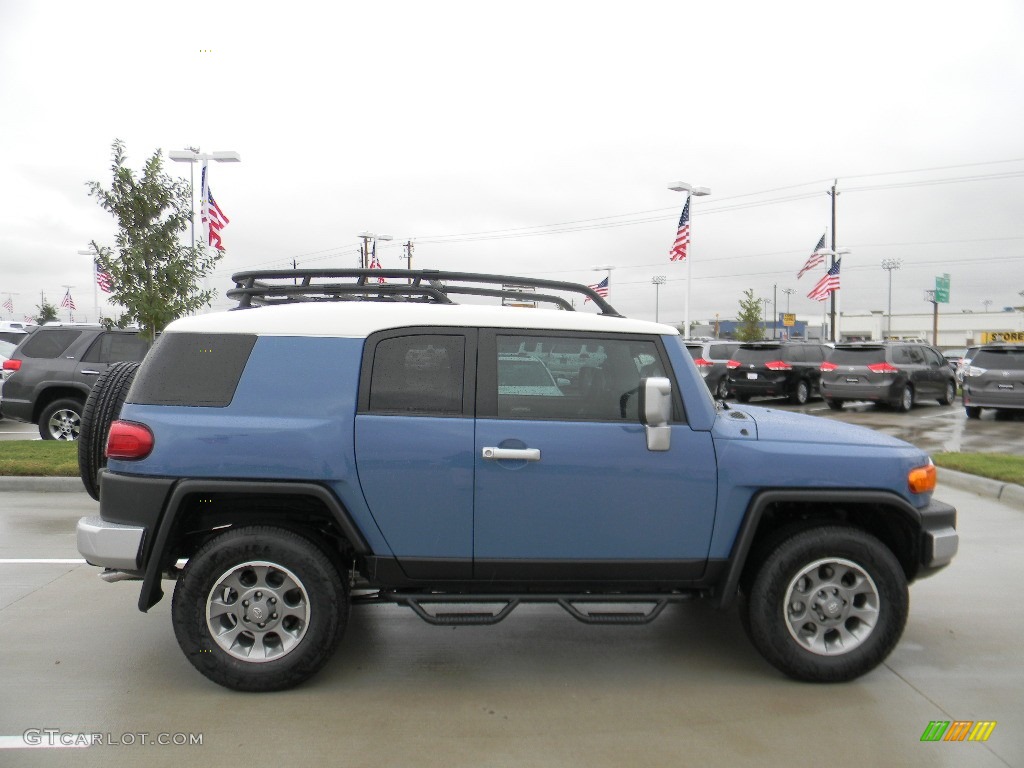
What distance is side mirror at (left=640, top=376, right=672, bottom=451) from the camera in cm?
377

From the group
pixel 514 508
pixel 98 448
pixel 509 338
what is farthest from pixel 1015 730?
pixel 98 448

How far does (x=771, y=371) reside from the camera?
21.5 meters

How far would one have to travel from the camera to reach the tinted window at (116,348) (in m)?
11.9

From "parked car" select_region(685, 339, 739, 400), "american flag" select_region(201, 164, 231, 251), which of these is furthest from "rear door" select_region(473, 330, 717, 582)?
"parked car" select_region(685, 339, 739, 400)

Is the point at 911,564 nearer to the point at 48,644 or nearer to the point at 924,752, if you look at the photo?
the point at 924,752

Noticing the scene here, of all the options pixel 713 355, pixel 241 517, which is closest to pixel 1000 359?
pixel 713 355

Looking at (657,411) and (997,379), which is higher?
(657,411)

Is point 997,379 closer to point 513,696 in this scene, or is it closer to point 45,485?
point 513,696

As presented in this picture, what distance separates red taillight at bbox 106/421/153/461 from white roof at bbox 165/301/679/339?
514 mm

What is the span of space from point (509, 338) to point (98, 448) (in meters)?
2.35

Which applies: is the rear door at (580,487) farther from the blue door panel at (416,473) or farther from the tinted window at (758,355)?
the tinted window at (758,355)

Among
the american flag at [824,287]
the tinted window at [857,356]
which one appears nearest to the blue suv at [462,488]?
the tinted window at [857,356]

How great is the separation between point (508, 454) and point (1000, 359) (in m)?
17.1

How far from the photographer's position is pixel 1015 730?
3.63 meters
